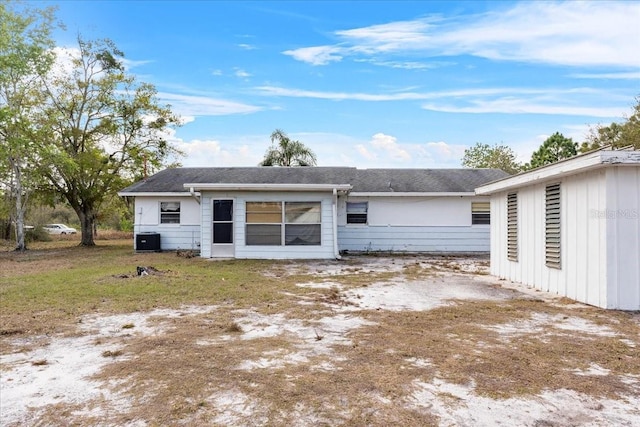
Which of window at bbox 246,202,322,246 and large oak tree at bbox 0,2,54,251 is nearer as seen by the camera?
window at bbox 246,202,322,246

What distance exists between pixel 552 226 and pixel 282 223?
25.9 ft

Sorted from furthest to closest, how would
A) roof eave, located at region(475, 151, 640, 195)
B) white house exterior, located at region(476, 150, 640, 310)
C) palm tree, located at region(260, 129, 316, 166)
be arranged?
palm tree, located at region(260, 129, 316, 166) → white house exterior, located at region(476, 150, 640, 310) → roof eave, located at region(475, 151, 640, 195)

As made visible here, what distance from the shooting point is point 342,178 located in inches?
672

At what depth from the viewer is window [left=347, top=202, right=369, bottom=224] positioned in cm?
1598

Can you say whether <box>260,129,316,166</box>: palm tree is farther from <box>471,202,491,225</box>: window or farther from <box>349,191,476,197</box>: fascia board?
<box>471,202,491,225</box>: window

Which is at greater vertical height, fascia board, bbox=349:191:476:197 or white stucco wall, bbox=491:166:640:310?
fascia board, bbox=349:191:476:197

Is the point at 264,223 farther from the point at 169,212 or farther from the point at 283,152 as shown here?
the point at 283,152

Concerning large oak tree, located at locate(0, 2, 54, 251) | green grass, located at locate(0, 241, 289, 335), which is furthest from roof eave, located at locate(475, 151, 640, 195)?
large oak tree, located at locate(0, 2, 54, 251)

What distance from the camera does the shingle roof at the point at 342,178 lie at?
16094 millimetres

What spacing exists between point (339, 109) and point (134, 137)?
10.9m

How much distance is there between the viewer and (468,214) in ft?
51.6

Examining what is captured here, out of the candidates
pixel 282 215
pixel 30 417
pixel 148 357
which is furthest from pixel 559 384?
pixel 282 215

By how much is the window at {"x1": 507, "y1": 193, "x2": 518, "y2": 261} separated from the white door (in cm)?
825

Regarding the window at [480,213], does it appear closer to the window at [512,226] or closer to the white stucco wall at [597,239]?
the window at [512,226]
